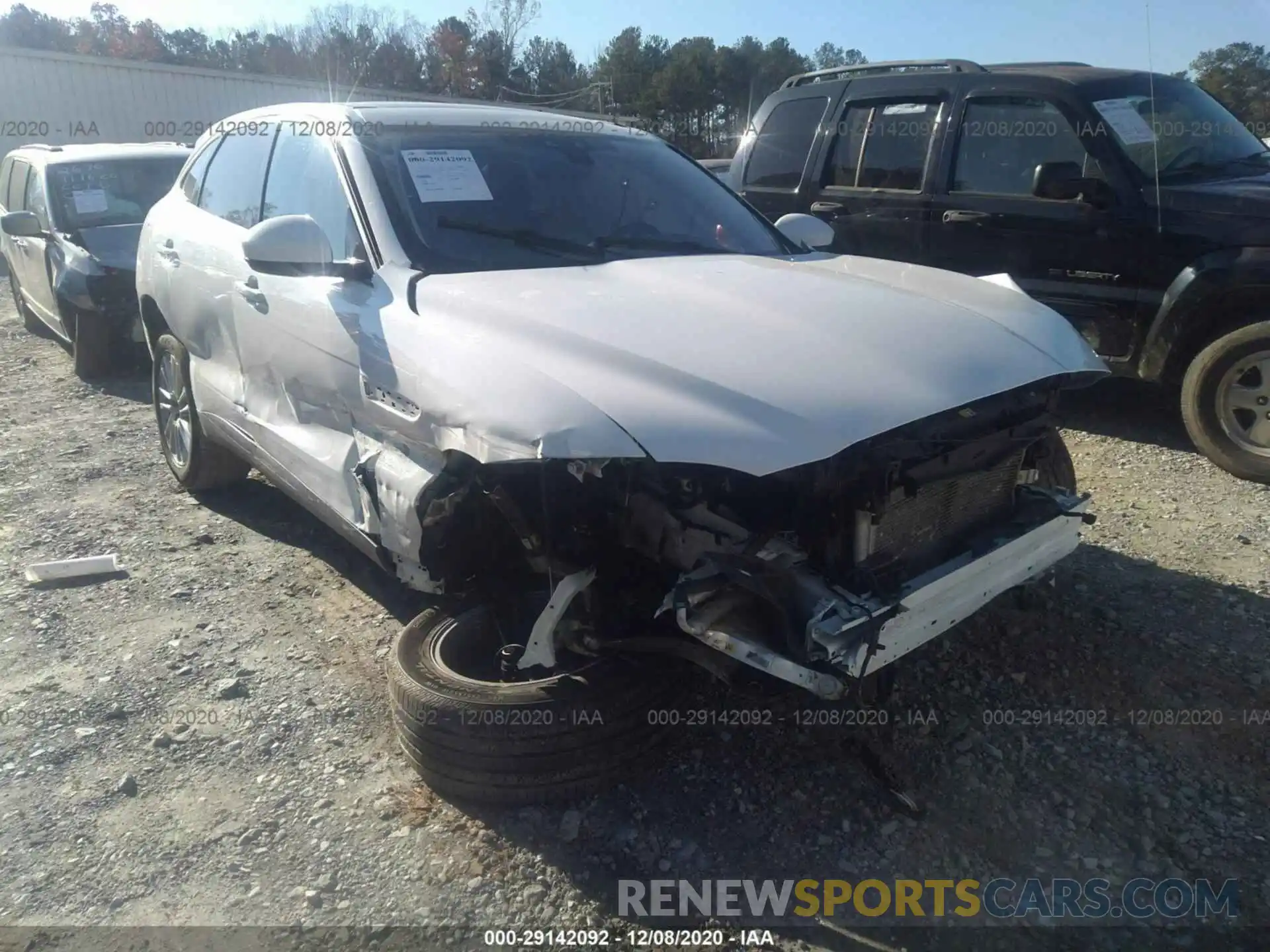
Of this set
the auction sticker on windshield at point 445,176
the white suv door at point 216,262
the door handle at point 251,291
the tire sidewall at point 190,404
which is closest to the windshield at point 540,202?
the auction sticker on windshield at point 445,176

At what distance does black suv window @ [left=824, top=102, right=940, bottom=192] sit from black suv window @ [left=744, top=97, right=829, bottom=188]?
0.26m

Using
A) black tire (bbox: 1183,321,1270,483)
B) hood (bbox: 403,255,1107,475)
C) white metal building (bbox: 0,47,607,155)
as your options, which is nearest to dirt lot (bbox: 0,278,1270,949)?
black tire (bbox: 1183,321,1270,483)

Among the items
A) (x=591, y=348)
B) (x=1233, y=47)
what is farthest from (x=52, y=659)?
(x=1233, y=47)

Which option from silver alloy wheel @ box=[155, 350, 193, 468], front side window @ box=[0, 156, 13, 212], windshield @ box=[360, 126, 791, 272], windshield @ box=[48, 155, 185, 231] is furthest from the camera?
front side window @ box=[0, 156, 13, 212]

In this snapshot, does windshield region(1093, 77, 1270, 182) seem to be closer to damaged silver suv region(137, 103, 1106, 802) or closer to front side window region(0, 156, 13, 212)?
damaged silver suv region(137, 103, 1106, 802)

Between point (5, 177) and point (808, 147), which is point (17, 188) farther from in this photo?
point (808, 147)

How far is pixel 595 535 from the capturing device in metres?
2.66

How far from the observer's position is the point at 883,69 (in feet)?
21.0

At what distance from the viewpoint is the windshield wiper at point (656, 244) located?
3.38 meters

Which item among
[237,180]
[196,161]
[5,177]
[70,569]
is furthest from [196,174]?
[5,177]

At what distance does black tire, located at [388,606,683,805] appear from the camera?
2.65 m

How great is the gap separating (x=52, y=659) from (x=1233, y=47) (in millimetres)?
17956

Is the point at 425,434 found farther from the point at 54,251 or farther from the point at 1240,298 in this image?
the point at 54,251

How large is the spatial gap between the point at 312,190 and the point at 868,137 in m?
4.08
